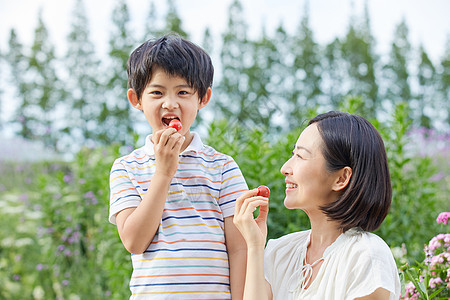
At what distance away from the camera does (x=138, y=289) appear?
1.55 metres

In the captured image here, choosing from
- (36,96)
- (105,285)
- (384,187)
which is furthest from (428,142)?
(36,96)

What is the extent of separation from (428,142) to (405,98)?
978 centimetres

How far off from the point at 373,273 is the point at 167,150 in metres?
0.73

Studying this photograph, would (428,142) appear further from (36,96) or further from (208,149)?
(36,96)

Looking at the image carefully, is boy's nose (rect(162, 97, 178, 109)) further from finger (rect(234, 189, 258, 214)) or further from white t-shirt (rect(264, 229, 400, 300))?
white t-shirt (rect(264, 229, 400, 300))

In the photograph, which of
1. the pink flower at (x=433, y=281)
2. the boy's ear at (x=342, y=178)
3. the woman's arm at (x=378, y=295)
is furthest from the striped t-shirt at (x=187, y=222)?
the pink flower at (x=433, y=281)

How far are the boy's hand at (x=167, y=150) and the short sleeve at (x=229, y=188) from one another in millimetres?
237

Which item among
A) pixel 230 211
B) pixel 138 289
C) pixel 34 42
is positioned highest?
pixel 34 42

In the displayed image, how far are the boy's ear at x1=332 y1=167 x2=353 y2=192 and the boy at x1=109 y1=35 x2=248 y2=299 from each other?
0.32m

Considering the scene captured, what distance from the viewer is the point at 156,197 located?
1.47 m

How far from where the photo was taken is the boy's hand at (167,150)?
147cm

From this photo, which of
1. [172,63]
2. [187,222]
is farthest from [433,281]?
[172,63]

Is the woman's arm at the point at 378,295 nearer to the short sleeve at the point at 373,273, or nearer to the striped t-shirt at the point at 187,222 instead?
the short sleeve at the point at 373,273

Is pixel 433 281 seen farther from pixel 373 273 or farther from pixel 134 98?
pixel 134 98
